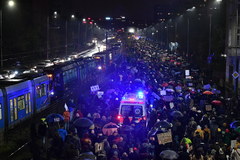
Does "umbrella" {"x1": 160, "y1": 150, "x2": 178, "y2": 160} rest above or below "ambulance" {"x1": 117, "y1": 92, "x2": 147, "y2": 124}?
below

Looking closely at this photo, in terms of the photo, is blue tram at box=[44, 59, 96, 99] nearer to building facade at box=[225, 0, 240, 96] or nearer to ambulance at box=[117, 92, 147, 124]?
ambulance at box=[117, 92, 147, 124]

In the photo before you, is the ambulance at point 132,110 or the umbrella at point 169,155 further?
the ambulance at point 132,110

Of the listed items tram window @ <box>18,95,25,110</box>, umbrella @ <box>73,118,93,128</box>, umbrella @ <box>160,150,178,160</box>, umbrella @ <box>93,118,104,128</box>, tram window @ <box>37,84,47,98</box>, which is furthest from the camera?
tram window @ <box>37,84,47,98</box>

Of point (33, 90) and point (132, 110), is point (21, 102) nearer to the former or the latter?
point (33, 90)

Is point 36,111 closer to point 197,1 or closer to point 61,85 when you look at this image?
point 61,85

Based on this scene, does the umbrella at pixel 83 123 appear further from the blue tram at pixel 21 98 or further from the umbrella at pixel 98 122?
the blue tram at pixel 21 98

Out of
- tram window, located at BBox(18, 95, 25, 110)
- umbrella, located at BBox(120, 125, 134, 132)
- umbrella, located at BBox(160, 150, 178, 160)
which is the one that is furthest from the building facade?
umbrella, located at BBox(160, 150, 178, 160)

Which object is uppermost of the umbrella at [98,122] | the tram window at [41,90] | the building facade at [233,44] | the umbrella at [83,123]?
the building facade at [233,44]

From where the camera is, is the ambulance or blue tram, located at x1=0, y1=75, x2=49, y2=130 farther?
blue tram, located at x1=0, y1=75, x2=49, y2=130

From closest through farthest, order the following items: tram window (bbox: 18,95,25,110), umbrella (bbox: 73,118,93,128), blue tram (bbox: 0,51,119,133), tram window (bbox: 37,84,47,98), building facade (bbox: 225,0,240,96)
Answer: umbrella (bbox: 73,118,93,128) < blue tram (bbox: 0,51,119,133) < tram window (bbox: 18,95,25,110) < tram window (bbox: 37,84,47,98) < building facade (bbox: 225,0,240,96)

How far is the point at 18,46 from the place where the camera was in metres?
52.4

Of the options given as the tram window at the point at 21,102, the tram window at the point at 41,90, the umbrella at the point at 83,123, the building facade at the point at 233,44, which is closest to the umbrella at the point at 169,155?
the umbrella at the point at 83,123

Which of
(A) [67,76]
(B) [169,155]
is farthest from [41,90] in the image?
(B) [169,155]

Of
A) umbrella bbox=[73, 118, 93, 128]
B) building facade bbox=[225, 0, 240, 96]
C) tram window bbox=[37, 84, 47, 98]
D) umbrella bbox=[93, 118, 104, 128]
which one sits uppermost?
building facade bbox=[225, 0, 240, 96]
